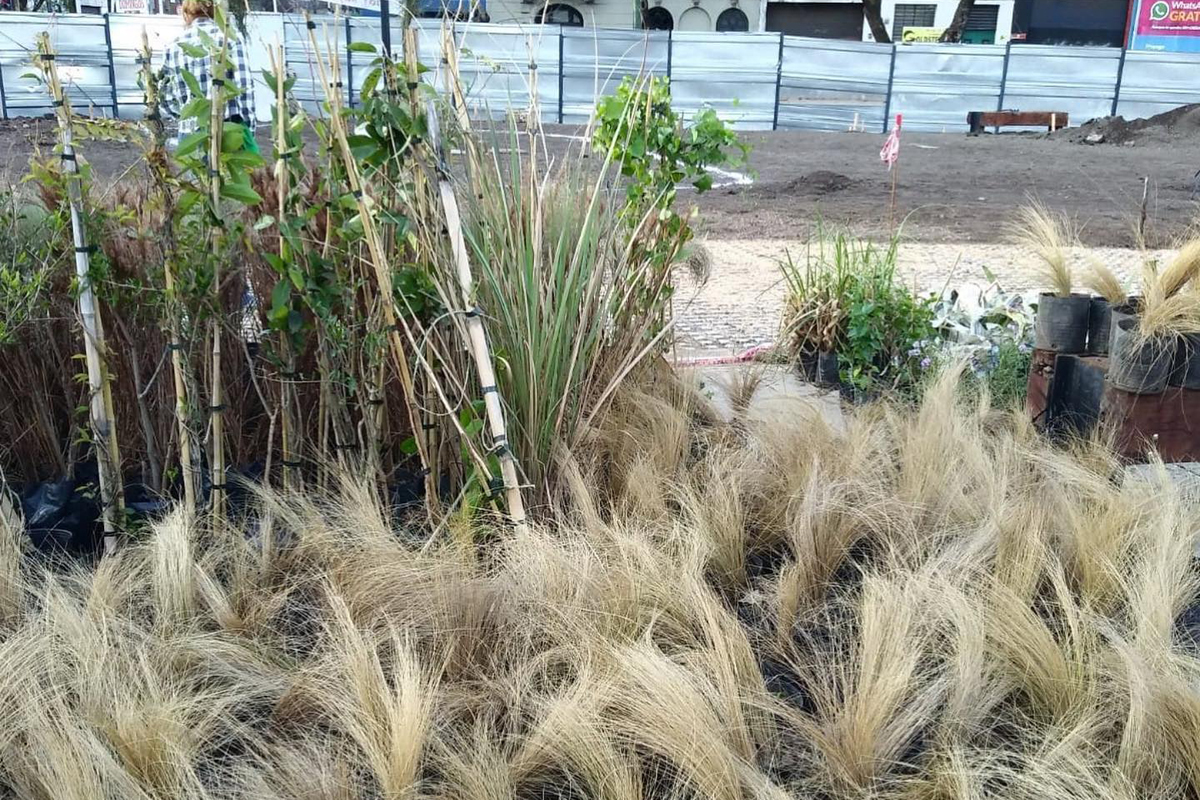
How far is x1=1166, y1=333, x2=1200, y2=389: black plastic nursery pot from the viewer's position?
3.40 metres

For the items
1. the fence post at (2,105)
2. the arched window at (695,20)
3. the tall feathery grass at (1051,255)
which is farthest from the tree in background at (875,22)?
the tall feathery grass at (1051,255)

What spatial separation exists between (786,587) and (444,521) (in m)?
0.93

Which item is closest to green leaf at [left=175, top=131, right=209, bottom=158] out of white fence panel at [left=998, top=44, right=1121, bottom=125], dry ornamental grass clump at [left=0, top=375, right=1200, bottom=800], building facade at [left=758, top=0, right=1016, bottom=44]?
dry ornamental grass clump at [left=0, top=375, right=1200, bottom=800]

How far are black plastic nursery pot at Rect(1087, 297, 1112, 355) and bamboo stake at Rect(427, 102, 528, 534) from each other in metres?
2.56

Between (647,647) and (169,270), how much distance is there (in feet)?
5.29

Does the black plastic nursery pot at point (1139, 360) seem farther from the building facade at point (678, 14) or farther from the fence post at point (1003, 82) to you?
the building facade at point (678, 14)

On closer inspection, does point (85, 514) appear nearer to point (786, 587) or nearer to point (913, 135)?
point (786, 587)

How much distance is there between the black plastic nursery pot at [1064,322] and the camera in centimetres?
392

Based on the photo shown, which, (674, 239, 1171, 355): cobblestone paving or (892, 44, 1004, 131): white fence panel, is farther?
(892, 44, 1004, 131): white fence panel

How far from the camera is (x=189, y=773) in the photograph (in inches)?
70.3

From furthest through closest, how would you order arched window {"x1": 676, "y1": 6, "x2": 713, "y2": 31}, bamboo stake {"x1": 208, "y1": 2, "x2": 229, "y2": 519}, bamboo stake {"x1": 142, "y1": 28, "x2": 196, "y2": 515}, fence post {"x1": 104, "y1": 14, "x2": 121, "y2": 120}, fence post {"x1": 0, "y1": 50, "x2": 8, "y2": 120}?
arched window {"x1": 676, "y1": 6, "x2": 713, "y2": 31}
fence post {"x1": 104, "y1": 14, "x2": 121, "y2": 120}
fence post {"x1": 0, "y1": 50, "x2": 8, "y2": 120}
bamboo stake {"x1": 142, "y1": 28, "x2": 196, "y2": 515}
bamboo stake {"x1": 208, "y1": 2, "x2": 229, "y2": 519}

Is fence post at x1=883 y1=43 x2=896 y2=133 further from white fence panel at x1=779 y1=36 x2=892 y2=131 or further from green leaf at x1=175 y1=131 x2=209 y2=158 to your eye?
green leaf at x1=175 y1=131 x2=209 y2=158

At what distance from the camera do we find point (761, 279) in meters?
7.89

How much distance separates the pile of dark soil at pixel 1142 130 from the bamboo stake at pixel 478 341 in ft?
65.4
